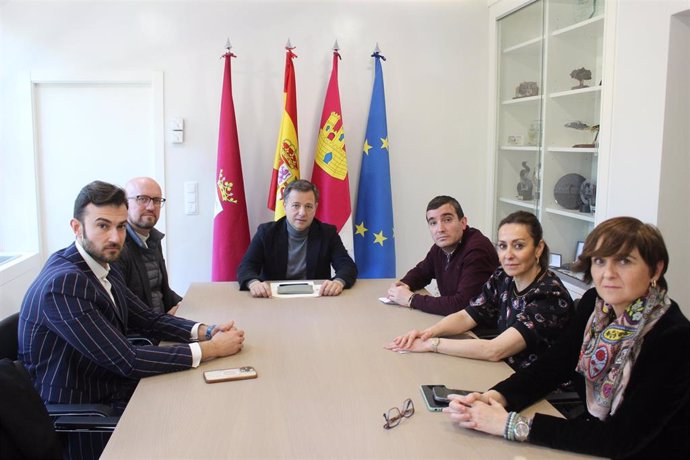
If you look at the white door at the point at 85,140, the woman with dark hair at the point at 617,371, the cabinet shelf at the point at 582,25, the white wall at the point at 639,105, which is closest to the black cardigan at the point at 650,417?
the woman with dark hair at the point at 617,371

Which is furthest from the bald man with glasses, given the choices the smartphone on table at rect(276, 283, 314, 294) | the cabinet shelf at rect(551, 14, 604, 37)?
the cabinet shelf at rect(551, 14, 604, 37)

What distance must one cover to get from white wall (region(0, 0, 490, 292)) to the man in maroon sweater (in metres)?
1.51

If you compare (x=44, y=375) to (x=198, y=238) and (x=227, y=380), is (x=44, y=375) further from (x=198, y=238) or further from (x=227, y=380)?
(x=198, y=238)

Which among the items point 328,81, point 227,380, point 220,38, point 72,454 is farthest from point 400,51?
point 72,454

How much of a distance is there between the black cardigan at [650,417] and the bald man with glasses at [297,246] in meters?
1.81

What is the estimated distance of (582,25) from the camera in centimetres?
341

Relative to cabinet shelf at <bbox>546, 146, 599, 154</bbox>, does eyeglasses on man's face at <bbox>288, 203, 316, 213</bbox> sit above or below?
below

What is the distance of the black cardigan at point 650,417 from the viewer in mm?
1350

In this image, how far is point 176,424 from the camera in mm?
1572

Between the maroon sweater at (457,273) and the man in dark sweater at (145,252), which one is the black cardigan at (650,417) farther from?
the man in dark sweater at (145,252)

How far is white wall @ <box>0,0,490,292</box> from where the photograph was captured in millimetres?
4031

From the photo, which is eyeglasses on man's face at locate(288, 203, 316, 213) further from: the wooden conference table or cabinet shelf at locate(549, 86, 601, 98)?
cabinet shelf at locate(549, 86, 601, 98)

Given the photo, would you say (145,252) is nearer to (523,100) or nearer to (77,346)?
(77,346)

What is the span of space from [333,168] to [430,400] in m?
2.64
